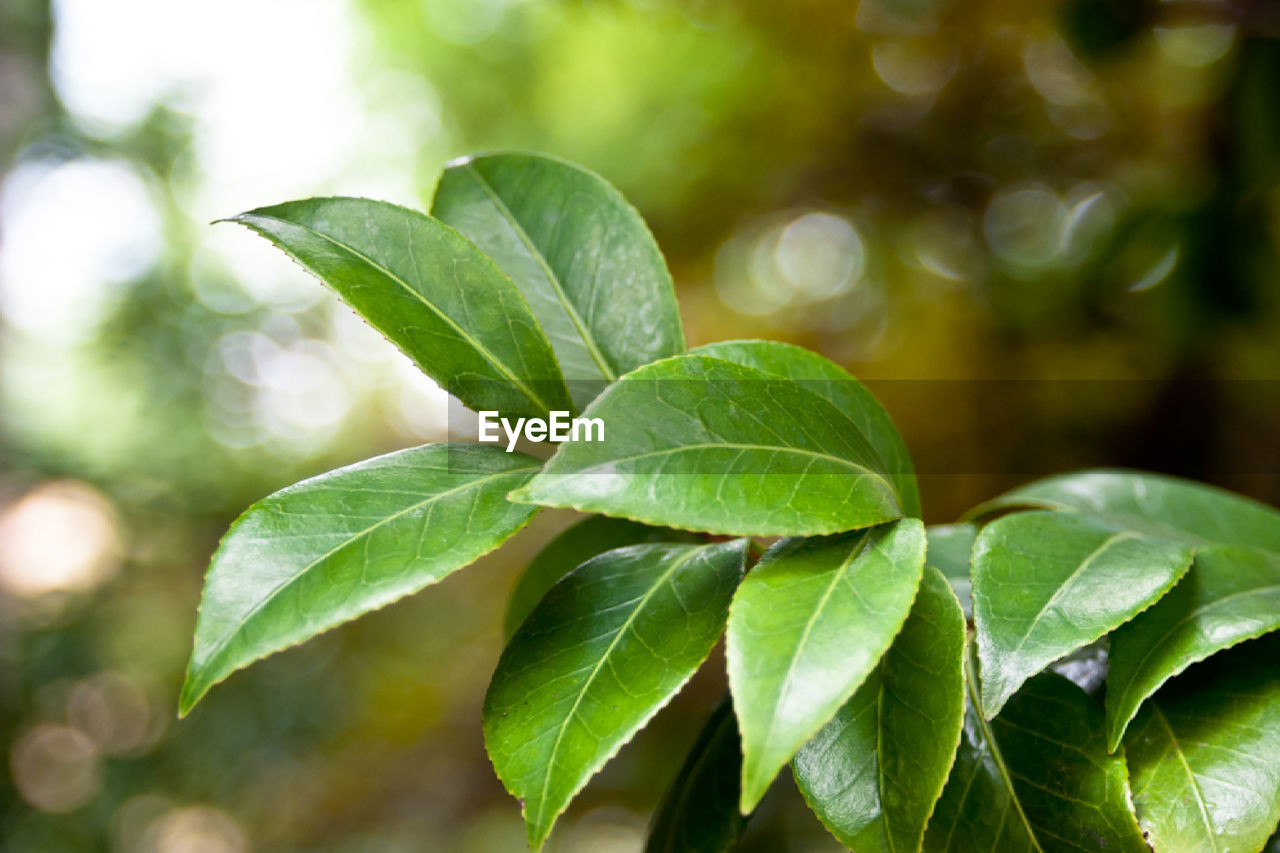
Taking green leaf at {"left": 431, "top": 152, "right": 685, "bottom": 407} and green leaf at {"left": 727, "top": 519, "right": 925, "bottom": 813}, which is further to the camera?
green leaf at {"left": 431, "top": 152, "right": 685, "bottom": 407}

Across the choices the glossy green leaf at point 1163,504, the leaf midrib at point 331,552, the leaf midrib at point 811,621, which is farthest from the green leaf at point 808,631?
the glossy green leaf at point 1163,504

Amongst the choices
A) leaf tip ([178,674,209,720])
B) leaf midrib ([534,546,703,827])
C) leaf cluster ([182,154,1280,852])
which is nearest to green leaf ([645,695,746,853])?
leaf cluster ([182,154,1280,852])

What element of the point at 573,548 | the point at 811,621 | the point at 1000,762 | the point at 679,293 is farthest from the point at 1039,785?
the point at 679,293

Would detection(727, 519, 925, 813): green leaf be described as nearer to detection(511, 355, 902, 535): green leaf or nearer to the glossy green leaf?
detection(511, 355, 902, 535): green leaf

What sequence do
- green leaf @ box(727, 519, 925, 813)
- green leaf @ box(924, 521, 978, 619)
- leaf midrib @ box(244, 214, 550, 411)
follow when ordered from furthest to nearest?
green leaf @ box(924, 521, 978, 619)
leaf midrib @ box(244, 214, 550, 411)
green leaf @ box(727, 519, 925, 813)

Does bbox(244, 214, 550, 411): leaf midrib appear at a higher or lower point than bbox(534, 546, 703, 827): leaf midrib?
higher

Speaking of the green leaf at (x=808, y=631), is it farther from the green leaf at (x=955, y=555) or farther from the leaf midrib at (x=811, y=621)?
the green leaf at (x=955, y=555)

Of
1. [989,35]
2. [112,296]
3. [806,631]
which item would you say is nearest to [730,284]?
[989,35]
